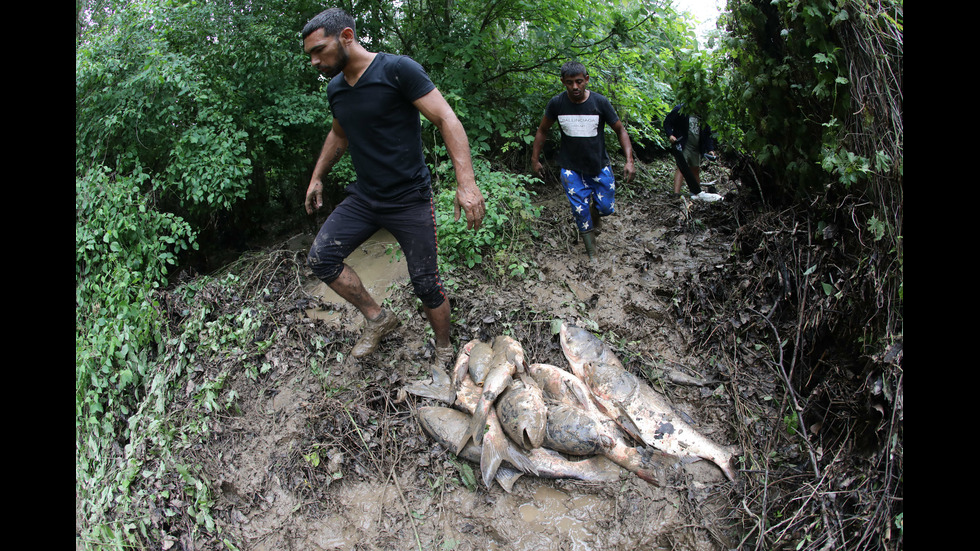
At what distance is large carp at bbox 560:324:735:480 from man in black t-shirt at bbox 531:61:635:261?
1324 millimetres

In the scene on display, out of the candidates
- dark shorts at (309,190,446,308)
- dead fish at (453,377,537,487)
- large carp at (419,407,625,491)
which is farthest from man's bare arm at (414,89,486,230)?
large carp at (419,407,625,491)

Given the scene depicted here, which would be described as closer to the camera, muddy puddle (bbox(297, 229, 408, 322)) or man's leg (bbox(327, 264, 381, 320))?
man's leg (bbox(327, 264, 381, 320))

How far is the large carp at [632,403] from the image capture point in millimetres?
3010

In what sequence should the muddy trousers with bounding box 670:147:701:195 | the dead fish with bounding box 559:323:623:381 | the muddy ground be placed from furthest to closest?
1. the muddy trousers with bounding box 670:147:701:195
2. the dead fish with bounding box 559:323:623:381
3. the muddy ground

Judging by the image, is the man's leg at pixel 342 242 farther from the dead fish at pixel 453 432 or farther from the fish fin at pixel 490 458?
the fish fin at pixel 490 458

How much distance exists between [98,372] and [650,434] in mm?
3823

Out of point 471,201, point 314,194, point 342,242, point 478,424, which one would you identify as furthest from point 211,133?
point 478,424

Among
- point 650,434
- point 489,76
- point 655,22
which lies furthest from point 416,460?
point 655,22

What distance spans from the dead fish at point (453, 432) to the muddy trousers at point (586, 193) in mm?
2160

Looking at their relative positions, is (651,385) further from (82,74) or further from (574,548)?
(82,74)

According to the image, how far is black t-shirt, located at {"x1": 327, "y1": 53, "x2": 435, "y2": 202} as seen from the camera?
293cm

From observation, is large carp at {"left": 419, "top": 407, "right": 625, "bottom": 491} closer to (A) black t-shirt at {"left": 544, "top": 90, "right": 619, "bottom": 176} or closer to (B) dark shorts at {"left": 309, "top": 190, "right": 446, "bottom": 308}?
(B) dark shorts at {"left": 309, "top": 190, "right": 446, "bottom": 308}

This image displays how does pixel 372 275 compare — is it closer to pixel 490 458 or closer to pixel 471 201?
pixel 471 201

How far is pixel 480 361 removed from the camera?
349 centimetres
